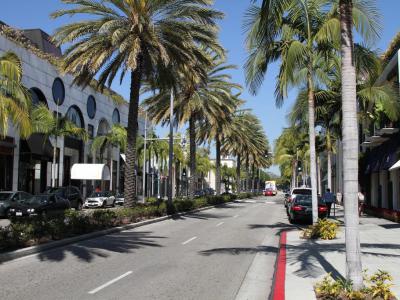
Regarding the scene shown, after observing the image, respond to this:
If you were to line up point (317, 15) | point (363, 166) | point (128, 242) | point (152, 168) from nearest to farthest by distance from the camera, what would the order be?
1. point (128, 242)
2. point (317, 15)
3. point (363, 166)
4. point (152, 168)

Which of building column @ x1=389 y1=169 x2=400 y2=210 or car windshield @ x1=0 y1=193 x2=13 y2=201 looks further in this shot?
car windshield @ x1=0 y1=193 x2=13 y2=201

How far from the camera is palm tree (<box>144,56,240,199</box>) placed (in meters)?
34.5

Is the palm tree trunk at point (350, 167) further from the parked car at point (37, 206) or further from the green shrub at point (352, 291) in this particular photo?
the parked car at point (37, 206)

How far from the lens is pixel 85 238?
55.7ft

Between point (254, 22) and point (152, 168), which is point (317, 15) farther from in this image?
point (152, 168)

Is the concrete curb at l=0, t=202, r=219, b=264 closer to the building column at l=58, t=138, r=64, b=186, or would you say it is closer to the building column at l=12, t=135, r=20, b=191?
the building column at l=12, t=135, r=20, b=191

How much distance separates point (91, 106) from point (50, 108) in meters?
10.7

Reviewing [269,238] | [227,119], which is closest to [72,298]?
[269,238]

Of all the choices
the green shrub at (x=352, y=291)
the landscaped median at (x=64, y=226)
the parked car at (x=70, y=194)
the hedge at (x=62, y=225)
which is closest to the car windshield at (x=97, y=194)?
the parked car at (x=70, y=194)

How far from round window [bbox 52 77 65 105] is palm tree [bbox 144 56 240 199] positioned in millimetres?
12524

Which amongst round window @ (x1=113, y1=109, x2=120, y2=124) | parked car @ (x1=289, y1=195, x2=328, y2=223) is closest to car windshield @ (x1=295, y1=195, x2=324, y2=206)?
parked car @ (x1=289, y1=195, x2=328, y2=223)

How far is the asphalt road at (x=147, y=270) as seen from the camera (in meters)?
8.94

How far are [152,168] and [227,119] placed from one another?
130 feet

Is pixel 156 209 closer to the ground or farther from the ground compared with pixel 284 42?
closer to the ground
